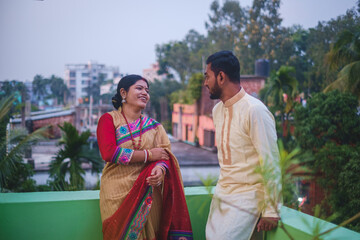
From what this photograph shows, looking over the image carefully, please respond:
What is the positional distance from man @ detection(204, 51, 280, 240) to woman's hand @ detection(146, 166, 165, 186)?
0.34 metres

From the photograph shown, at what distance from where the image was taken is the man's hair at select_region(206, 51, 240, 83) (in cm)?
182

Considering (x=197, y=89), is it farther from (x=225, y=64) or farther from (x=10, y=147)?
(x=225, y=64)

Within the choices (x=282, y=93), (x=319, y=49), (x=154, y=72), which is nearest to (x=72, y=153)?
(x=282, y=93)

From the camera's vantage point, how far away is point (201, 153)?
1947cm

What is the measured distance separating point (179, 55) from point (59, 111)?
8.64 metres

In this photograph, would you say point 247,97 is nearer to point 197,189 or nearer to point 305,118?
point 197,189

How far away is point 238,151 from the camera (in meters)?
1.79

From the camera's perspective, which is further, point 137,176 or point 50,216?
point 50,216

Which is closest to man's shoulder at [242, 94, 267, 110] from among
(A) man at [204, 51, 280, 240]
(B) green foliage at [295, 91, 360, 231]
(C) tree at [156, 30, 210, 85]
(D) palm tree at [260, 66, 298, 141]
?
(A) man at [204, 51, 280, 240]

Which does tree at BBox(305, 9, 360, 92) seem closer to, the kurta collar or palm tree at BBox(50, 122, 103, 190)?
palm tree at BBox(50, 122, 103, 190)

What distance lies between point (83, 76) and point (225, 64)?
59.5ft

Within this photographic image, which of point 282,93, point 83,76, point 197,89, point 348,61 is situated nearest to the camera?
point 348,61

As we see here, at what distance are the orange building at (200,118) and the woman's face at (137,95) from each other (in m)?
15.3

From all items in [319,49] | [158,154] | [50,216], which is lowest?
[50,216]
